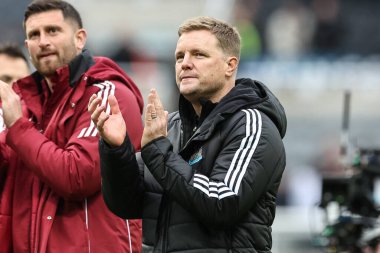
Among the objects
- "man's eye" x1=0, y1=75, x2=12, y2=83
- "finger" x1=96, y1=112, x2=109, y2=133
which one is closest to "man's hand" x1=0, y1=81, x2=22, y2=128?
"finger" x1=96, y1=112, x2=109, y2=133

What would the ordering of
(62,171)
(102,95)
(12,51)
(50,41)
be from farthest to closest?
(12,51)
(50,41)
(102,95)
(62,171)

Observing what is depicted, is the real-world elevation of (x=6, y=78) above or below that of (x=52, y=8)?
below

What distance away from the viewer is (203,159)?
4117 mm

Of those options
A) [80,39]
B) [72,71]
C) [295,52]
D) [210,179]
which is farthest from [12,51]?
[295,52]

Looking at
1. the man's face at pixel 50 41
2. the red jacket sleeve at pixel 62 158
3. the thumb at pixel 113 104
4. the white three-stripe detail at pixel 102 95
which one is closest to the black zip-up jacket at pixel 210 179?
the thumb at pixel 113 104

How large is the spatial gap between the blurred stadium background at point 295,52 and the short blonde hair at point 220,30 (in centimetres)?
984

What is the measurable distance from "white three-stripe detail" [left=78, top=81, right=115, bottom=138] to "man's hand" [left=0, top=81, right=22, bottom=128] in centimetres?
29

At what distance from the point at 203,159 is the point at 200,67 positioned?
371 millimetres

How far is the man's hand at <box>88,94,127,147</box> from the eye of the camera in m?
4.08

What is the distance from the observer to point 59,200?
182 inches

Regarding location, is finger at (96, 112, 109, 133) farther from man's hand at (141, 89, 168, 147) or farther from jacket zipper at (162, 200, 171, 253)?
jacket zipper at (162, 200, 171, 253)

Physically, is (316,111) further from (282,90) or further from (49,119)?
(49,119)

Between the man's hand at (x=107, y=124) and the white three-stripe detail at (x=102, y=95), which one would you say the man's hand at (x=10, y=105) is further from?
the man's hand at (x=107, y=124)

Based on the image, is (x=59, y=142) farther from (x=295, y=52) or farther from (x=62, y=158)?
(x=295, y=52)
